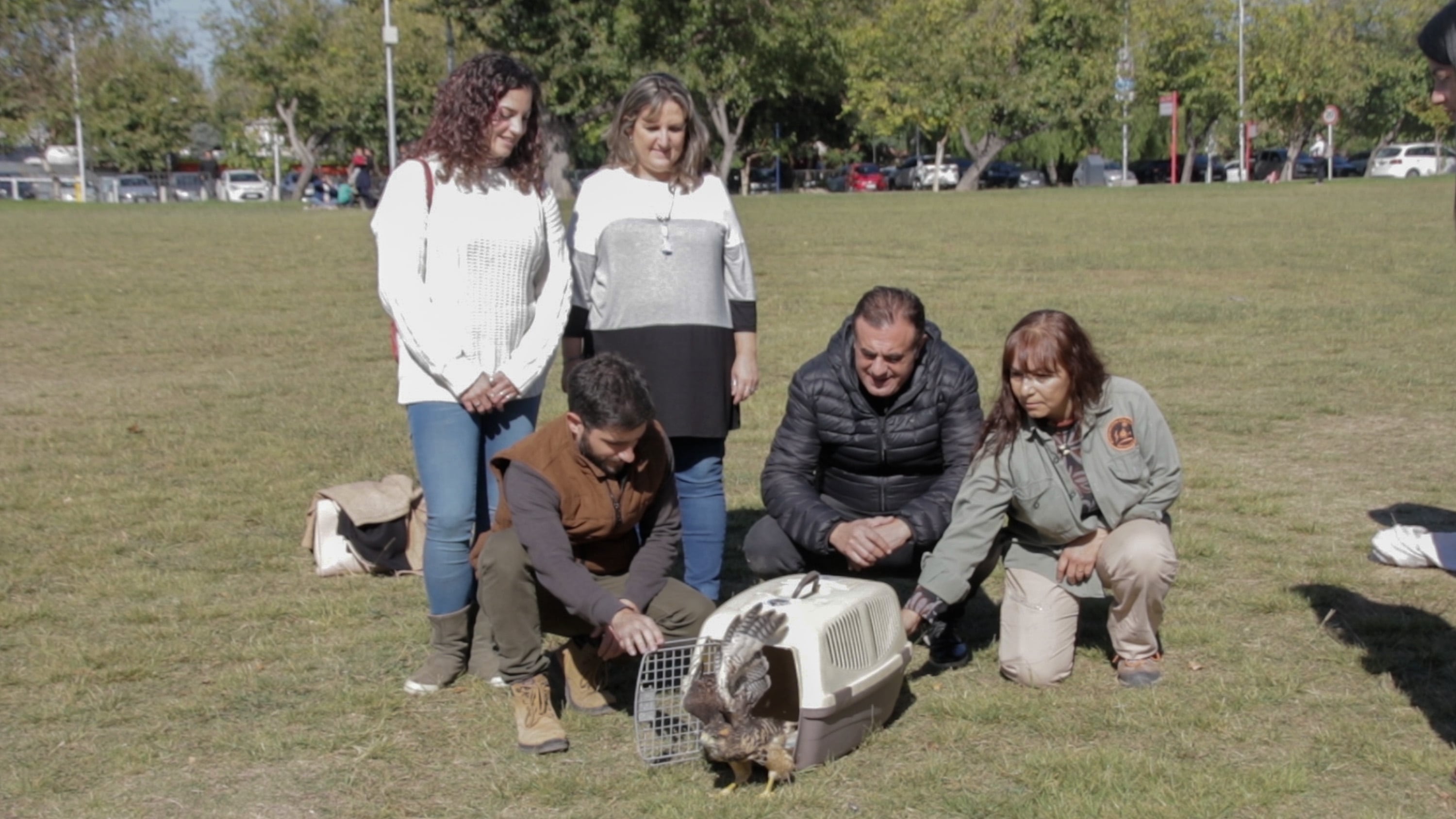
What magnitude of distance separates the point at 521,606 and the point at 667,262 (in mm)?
1163

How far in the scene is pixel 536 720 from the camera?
4.05m

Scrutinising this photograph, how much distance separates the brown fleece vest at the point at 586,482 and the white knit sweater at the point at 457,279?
0.29m

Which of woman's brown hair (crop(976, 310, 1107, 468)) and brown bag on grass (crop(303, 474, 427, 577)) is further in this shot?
brown bag on grass (crop(303, 474, 427, 577))

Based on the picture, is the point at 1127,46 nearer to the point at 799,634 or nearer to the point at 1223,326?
the point at 1223,326

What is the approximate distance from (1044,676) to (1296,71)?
212ft

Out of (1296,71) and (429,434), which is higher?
(1296,71)

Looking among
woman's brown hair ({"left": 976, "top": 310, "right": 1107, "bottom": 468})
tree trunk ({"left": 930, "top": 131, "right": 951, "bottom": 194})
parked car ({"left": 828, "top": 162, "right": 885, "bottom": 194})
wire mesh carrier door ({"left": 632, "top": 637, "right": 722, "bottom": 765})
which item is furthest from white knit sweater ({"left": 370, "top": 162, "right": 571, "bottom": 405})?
tree trunk ({"left": 930, "top": 131, "right": 951, "bottom": 194})

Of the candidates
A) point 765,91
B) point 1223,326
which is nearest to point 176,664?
point 1223,326

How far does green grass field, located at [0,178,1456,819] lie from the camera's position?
3.78 m

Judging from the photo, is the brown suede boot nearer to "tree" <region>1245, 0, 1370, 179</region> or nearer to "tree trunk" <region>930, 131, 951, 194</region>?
"tree trunk" <region>930, 131, 951, 194</region>

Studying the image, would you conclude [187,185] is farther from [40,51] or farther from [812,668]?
[812,668]

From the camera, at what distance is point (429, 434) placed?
4344 millimetres

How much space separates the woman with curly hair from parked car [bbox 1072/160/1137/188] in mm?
60768

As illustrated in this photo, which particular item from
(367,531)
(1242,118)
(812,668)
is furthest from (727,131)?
(812,668)
